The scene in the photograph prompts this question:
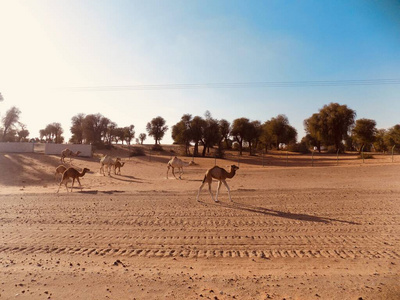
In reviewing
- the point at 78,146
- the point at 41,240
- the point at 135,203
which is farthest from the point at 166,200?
the point at 78,146

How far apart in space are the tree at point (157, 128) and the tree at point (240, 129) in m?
20.1

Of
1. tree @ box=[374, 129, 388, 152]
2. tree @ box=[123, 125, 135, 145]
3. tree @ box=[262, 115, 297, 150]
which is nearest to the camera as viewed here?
tree @ box=[374, 129, 388, 152]

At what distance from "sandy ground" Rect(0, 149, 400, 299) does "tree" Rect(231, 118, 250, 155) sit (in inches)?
2171

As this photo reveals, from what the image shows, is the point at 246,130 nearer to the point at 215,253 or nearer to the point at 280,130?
the point at 280,130

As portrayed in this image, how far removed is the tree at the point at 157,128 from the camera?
78062 millimetres

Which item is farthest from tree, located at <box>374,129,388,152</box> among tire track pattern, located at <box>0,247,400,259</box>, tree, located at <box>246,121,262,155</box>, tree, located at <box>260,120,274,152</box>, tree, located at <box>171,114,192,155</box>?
tire track pattern, located at <box>0,247,400,259</box>

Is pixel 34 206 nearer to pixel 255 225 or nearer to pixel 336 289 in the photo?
pixel 255 225

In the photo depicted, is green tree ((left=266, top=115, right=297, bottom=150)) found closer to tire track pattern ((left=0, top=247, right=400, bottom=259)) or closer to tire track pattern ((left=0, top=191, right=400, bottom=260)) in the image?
tire track pattern ((left=0, top=191, right=400, bottom=260))

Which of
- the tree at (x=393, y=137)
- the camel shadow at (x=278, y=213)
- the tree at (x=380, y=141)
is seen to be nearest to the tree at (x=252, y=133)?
the tree at (x=380, y=141)

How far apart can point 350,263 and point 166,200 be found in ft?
29.5

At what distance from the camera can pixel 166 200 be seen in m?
14.0

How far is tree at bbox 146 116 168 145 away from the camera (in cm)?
7806

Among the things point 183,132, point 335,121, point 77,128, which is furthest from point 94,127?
point 335,121

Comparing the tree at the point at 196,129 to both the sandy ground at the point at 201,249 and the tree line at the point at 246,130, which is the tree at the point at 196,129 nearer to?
the tree line at the point at 246,130
